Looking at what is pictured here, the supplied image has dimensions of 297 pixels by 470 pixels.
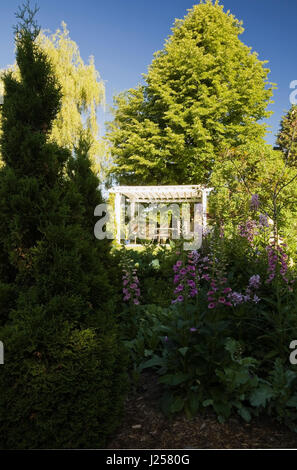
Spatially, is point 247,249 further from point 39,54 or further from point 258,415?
point 39,54

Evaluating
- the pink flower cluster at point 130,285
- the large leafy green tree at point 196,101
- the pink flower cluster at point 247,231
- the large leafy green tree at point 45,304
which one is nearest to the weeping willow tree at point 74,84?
the large leafy green tree at point 196,101

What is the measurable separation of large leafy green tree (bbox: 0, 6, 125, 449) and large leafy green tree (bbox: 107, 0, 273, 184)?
14339 millimetres

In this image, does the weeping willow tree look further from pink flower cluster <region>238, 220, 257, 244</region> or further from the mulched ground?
the mulched ground

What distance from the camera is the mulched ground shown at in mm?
2018

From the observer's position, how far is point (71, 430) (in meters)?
1.85

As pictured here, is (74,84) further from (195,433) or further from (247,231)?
(195,433)

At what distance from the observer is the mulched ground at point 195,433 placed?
2.02 m

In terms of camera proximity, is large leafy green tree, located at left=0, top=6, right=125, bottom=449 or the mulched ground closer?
large leafy green tree, located at left=0, top=6, right=125, bottom=449

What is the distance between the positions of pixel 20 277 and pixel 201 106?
16.6 meters

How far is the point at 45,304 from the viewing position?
1918 mm

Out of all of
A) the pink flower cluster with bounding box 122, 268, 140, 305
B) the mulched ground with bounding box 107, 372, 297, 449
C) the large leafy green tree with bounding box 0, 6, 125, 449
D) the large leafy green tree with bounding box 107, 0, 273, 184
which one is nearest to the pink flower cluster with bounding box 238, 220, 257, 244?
the pink flower cluster with bounding box 122, 268, 140, 305

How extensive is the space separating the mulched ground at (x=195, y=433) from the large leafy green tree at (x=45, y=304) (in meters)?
0.20

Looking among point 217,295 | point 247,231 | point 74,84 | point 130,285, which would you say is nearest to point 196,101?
point 74,84

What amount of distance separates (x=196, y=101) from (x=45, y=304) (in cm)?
1666
